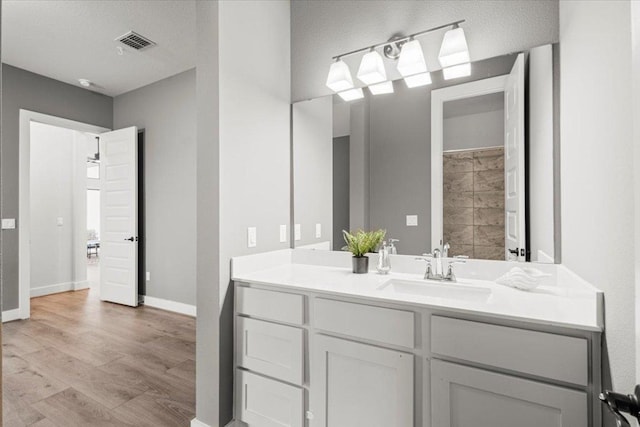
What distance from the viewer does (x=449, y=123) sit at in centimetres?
191

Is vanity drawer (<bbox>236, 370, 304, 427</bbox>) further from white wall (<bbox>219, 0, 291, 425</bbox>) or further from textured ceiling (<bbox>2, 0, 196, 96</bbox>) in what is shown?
textured ceiling (<bbox>2, 0, 196, 96</bbox>)

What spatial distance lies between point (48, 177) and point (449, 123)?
5.66 meters

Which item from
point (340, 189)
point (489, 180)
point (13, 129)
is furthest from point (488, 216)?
point (13, 129)

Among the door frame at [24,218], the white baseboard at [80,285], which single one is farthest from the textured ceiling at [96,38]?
the white baseboard at [80,285]

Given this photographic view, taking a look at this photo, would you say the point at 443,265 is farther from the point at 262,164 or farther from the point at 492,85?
the point at 262,164

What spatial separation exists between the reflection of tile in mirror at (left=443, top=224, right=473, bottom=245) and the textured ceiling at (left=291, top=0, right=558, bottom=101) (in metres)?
0.89

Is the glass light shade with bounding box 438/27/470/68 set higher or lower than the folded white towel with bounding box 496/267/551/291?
higher

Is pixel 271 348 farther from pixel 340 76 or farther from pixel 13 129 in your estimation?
pixel 13 129

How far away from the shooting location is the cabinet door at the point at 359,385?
1374mm

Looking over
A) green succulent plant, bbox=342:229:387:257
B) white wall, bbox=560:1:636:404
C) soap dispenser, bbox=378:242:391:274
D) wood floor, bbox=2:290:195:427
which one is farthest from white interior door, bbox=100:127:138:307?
A: white wall, bbox=560:1:636:404

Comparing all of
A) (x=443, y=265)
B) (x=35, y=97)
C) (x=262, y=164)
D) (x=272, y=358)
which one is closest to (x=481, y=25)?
(x=443, y=265)

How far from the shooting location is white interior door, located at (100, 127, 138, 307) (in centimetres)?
421

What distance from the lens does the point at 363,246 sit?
6.62 feet

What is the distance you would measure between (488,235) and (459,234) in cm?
14
